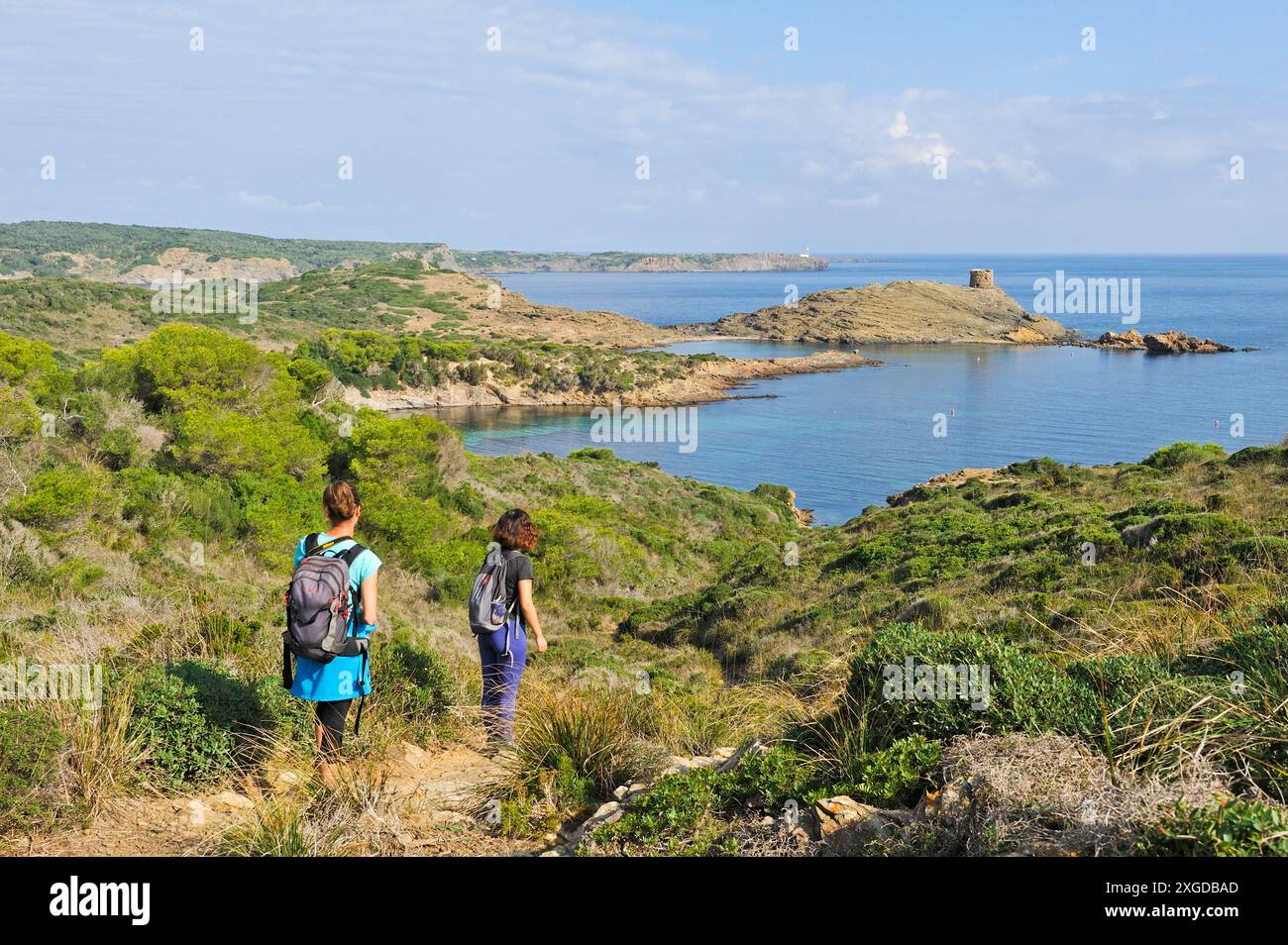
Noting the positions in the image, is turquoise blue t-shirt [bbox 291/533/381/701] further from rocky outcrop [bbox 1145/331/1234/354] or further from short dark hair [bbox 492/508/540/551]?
rocky outcrop [bbox 1145/331/1234/354]

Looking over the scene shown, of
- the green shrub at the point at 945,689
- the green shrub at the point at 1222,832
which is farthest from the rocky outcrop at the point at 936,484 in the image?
the green shrub at the point at 1222,832

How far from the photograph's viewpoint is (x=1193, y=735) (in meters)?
3.71

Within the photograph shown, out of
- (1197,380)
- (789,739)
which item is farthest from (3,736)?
A: (1197,380)

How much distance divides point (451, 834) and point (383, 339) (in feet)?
279

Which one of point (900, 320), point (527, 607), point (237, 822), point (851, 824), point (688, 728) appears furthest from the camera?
point (900, 320)

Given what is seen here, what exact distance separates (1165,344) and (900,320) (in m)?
38.7

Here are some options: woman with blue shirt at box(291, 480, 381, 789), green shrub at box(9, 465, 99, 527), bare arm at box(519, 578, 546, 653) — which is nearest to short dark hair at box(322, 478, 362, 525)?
woman with blue shirt at box(291, 480, 381, 789)

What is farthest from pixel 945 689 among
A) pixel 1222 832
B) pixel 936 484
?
pixel 936 484

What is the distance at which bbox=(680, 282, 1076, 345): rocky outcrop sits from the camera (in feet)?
437

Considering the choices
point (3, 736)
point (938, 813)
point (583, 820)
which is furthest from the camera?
point (583, 820)

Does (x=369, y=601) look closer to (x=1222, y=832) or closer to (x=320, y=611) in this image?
(x=320, y=611)

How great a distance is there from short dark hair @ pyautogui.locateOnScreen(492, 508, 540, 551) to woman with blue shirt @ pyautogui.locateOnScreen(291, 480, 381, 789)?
38.1 inches

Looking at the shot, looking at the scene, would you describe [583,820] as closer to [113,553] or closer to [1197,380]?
[113,553]

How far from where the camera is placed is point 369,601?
466cm
